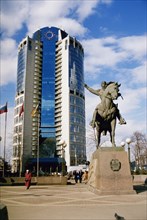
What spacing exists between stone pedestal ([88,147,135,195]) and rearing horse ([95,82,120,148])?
3.47 feet

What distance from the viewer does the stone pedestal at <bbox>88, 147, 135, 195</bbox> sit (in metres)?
14.4

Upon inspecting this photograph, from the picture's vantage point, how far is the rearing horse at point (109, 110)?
1583 cm

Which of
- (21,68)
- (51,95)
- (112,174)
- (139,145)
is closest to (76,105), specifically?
(51,95)

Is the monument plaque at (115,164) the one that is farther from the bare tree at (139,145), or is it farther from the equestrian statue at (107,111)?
the bare tree at (139,145)

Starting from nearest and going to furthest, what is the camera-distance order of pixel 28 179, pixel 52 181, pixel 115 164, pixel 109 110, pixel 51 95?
pixel 115 164, pixel 109 110, pixel 28 179, pixel 52 181, pixel 51 95

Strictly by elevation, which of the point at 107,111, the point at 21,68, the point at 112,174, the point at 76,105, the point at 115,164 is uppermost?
the point at 21,68

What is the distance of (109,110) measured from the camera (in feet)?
52.2

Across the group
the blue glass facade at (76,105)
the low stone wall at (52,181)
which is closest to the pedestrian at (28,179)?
the low stone wall at (52,181)

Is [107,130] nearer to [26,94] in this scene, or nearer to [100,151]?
[100,151]

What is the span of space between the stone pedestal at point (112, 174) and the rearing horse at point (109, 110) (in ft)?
3.47

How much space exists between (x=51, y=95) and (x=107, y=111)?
10789 cm

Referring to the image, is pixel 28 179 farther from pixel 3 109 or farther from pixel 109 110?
pixel 3 109

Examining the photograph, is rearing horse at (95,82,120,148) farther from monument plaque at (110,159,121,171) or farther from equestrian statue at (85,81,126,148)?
monument plaque at (110,159,121,171)

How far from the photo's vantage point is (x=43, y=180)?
2830 centimetres
